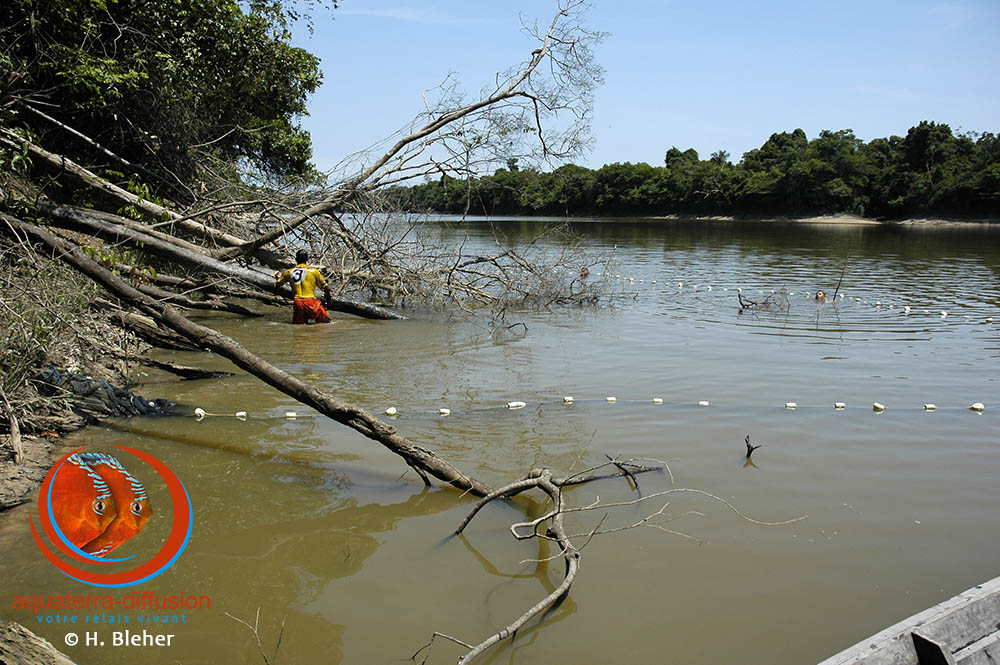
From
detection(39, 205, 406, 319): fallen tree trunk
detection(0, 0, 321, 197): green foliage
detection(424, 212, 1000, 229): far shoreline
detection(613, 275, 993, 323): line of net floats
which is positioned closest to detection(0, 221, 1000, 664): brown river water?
detection(39, 205, 406, 319): fallen tree trunk

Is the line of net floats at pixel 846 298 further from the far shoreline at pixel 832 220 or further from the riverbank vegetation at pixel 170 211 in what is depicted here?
the far shoreline at pixel 832 220

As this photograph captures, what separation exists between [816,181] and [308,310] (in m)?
66.0

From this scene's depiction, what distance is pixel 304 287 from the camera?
37.6 feet

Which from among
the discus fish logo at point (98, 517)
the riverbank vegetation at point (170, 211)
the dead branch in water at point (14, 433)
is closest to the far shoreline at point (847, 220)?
the riverbank vegetation at point (170, 211)

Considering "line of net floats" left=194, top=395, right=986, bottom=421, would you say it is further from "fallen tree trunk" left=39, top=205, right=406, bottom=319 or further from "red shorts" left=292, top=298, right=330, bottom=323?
"red shorts" left=292, top=298, right=330, bottom=323

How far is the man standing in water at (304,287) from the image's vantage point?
37.4ft

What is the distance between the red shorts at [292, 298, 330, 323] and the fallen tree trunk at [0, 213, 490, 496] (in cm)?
515

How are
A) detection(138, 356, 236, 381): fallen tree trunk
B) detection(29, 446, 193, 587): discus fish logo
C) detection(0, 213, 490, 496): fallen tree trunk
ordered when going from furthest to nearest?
detection(138, 356, 236, 381): fallen tree trunk → detection(0, 213, 490, 496): fallen tree trunk → detection(29, 446, 193, 587): discus fish logo

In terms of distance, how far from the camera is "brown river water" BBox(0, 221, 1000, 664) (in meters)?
3.42

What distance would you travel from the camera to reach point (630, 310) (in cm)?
1457

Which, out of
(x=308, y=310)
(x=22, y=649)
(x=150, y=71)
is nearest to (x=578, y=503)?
(x=22, y=649)

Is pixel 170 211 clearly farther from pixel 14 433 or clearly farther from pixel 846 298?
pixel 846 298

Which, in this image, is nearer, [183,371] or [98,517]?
[98,517]

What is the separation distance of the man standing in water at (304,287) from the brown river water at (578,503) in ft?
4.04
